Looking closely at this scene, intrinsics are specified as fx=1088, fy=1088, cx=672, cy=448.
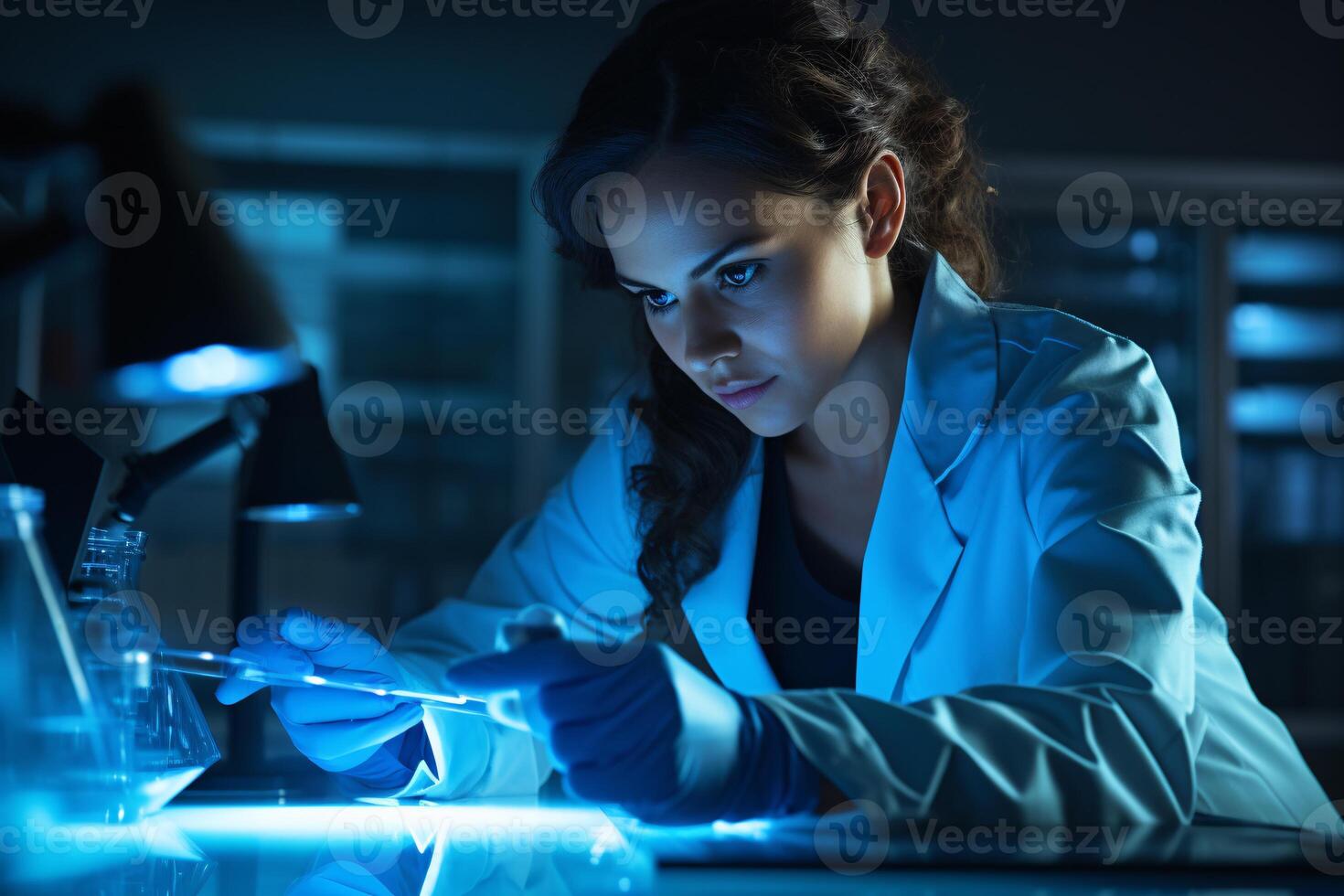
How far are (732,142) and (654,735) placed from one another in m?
0.68

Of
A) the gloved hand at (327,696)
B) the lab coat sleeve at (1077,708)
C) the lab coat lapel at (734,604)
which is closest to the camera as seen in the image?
the lab coat sleeve at (1077,708)

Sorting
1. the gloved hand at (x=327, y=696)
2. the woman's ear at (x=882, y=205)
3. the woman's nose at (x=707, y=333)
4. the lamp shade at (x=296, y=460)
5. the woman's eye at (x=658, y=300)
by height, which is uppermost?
the woman's ear at (x=882, y=205)

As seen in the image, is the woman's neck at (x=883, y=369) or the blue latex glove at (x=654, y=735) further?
the woman's neck at (x=883, y=369)

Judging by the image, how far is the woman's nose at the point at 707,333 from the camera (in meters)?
1.10

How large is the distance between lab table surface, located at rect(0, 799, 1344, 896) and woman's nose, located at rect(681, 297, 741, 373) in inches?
20.5

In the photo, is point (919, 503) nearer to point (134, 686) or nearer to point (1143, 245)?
point (134, 686)

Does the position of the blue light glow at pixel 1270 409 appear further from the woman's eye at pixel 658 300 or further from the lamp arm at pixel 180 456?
the lamp arm at pixel 180 456

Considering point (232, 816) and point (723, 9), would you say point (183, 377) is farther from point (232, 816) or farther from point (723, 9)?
point (723, 9)

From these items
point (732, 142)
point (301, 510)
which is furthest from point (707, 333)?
point (301, 510)

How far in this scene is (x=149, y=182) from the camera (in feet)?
3.67

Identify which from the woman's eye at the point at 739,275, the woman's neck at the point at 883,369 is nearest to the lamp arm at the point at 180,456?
the woman's eye at the point at 739,275

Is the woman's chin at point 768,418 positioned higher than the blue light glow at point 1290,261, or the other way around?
the blue light glow at point 1290,261

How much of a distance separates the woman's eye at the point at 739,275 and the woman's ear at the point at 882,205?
198 millimetres

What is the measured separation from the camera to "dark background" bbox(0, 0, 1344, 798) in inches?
130
